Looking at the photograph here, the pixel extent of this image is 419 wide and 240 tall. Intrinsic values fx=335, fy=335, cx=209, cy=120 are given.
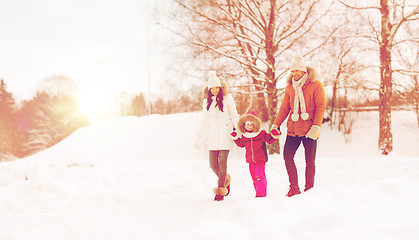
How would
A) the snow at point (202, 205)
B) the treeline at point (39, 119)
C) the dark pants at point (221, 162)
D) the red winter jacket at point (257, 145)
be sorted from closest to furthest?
1. the snow at point (202, 205)
2. the red winter jacket at point (257, 145)
3. the dark pants at point (221, 162)
4. the treeline at point (39, 119)

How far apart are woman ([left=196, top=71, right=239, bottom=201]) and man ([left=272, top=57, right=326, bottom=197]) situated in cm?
103

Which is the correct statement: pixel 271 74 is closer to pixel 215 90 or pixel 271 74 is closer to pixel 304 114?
pixel 215 90

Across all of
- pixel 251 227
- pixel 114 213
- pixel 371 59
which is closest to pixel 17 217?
pixel 114 213

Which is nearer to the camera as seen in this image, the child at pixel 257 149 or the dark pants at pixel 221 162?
the child at pixel 257 149

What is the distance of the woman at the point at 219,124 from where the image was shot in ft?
18.3

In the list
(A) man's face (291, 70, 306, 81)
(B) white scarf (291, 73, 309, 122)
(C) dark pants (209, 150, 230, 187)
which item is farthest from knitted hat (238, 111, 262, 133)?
(A) man's face (291, 70, 306, 81)

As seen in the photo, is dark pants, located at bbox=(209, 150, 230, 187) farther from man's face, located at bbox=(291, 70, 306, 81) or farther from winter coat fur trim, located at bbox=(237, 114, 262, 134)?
man's face, located at bbox=(291, 70, 306, 81)

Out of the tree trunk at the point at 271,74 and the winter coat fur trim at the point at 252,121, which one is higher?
the tree trunk at the point at 271,74

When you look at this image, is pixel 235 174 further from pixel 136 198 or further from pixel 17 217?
Answer: pixel 17 217

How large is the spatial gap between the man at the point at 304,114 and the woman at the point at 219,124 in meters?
1.03

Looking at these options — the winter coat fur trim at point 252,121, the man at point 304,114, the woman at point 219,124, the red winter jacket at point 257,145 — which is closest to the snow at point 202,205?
the woman at point 219,124

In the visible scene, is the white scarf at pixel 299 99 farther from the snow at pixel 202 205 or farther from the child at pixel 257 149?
the snow at pixel 202 205

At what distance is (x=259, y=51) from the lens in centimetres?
1449

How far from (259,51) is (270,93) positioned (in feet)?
7.80
